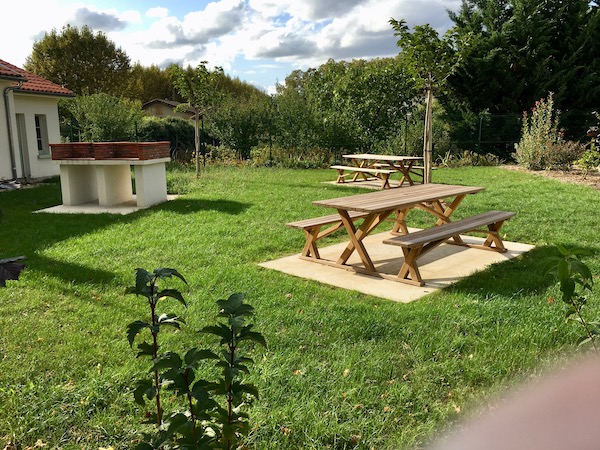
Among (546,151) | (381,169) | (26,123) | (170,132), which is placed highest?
(26,123)

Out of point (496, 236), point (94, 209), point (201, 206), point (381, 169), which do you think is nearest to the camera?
point (496, 236)

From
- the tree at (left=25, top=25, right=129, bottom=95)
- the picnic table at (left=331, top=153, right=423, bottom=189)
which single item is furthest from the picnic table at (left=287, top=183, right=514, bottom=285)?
the tree at (left=25, top=25, right=129, bottom=95)

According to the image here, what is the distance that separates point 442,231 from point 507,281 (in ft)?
2.72

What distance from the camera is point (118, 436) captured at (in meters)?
2.72

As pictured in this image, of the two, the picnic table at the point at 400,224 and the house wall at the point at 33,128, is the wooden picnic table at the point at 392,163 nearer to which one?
the picnic table at the point at 400,224

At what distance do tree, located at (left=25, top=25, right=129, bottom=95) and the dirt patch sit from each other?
106ft

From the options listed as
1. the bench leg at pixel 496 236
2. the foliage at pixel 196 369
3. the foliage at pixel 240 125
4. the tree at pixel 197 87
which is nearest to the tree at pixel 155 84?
the foliage at pixel 240 125

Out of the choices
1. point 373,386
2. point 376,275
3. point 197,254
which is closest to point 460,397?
point 373,386

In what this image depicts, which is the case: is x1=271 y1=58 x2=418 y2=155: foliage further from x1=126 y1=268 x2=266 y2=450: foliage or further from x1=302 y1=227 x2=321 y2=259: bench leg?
x1=126 y1=268 x2=266 y2=450: foliage

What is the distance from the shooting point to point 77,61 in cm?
3900

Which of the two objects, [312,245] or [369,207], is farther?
[312,245]

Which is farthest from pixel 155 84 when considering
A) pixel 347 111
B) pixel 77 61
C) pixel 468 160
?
pixel 468 160

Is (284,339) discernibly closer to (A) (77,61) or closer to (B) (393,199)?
(B) (393,199)

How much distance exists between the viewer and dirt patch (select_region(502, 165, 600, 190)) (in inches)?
508
